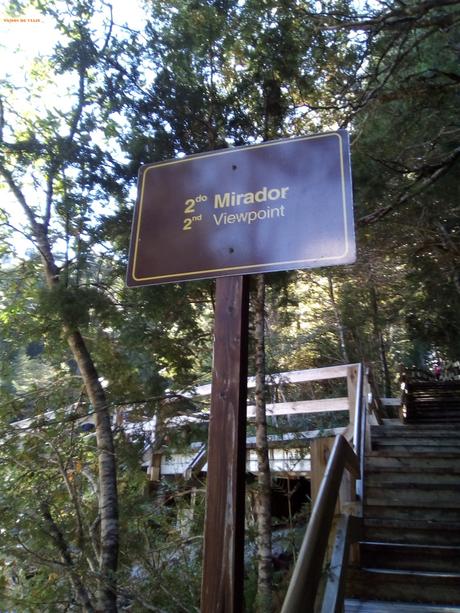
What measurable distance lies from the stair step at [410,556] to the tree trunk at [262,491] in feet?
2.44

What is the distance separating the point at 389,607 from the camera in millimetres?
2709

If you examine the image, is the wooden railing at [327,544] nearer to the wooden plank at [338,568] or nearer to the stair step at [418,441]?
the wooden plank at [338,568]

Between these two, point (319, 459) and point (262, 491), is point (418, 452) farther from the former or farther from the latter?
point (319, 459)

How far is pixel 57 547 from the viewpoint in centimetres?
395

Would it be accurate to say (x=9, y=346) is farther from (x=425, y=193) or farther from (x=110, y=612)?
(x=425, y=193)

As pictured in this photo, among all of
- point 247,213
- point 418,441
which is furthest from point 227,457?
point 418,441

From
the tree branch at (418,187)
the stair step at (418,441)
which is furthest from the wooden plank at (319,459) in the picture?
the stair step at (418,441)

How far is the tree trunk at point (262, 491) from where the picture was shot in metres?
3.19

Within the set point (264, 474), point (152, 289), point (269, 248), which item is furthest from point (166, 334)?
point (269, 248)

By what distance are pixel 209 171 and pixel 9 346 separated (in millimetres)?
3642

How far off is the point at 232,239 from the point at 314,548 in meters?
1.28

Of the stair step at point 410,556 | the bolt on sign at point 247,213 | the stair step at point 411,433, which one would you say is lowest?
the stair step at point 410,556

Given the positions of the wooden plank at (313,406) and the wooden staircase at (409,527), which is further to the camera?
the wooden plank at (313,406)

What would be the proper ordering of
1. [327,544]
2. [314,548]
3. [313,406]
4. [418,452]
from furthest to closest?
[313,406] → [418,452] → [327,544] → [314,548]
